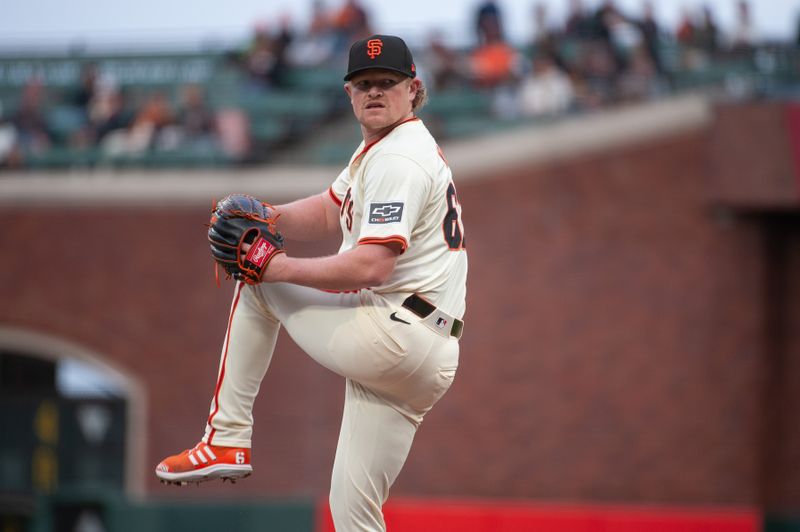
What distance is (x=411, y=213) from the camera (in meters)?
4.39

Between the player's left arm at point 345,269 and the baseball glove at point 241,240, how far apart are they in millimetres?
54

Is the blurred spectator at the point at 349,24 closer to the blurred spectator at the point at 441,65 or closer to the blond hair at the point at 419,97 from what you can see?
the blurred spectator at the point at 441,65

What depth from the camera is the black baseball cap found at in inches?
175

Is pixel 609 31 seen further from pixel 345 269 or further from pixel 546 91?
pixel 345 269

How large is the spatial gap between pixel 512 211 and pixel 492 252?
0.47 meters

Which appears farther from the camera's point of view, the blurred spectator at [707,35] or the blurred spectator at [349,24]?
the blurred spectator at [349,24]

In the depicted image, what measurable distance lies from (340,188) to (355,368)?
2.90 feet

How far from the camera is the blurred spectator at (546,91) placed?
12.5 meters

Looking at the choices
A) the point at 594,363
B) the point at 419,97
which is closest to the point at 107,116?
the point at 594,363

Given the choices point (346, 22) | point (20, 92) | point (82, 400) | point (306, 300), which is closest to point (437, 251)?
point (306, 300)

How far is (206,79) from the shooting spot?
1329 cm

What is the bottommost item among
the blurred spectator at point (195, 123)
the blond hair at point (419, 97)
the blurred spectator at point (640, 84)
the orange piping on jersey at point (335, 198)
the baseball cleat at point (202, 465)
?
the baseball cleat at point (202, 465)

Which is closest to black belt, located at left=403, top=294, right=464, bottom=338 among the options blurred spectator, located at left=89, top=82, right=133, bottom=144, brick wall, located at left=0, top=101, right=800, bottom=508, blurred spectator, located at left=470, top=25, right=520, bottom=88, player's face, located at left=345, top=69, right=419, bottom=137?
player's face, located at left=345, top=69, right=419, bottom=137

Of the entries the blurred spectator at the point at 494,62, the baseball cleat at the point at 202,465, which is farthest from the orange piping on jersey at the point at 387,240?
the blurred spectator at the point at 494,62
